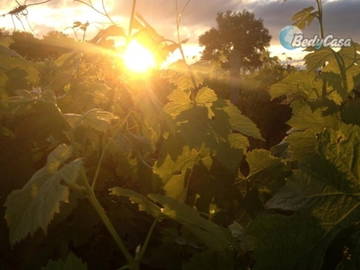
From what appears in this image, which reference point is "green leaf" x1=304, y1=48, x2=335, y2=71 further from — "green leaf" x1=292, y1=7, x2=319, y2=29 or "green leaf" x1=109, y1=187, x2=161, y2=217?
"green leaf" x1=109, y1=187, x2=161, y2=217

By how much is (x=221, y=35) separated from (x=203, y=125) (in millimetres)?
45540

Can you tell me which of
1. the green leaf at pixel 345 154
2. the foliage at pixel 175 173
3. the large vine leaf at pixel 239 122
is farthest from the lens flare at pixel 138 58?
the green leaf at pixel 345 154

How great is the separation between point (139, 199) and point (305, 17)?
145 cm

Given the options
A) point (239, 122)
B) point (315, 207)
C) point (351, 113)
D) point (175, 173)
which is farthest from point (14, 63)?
point (315, 207)

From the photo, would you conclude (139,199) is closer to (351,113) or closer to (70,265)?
(70,265)

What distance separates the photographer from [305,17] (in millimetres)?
2404

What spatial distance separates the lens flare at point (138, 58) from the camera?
1.56 metres

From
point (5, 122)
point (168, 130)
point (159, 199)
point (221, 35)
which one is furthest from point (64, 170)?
point (221, 35)

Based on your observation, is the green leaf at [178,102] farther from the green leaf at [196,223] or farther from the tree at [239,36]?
the tree at [239,36]

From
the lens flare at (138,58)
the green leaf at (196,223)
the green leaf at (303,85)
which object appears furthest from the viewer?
the green leaf at (303,85)

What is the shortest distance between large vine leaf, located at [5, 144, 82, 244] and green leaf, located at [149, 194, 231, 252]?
238 millimetres

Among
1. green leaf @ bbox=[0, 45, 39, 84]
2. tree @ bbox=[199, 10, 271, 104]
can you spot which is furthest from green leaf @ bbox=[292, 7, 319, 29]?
tree @ bbox=[199, 10, 271, 104]

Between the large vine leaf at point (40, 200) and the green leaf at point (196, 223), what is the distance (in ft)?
0.78

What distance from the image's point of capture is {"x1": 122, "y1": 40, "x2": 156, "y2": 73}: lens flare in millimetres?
1559
